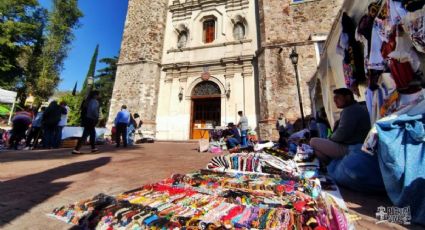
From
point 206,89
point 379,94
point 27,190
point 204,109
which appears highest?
point 206,89

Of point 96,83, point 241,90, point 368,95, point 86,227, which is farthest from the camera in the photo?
point 96,83

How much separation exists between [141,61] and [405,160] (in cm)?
1311

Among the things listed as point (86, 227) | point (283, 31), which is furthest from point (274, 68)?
point (86, 227)

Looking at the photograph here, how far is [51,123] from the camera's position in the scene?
682 cm

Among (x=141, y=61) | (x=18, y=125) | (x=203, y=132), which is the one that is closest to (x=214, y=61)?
(x=203, y=132)

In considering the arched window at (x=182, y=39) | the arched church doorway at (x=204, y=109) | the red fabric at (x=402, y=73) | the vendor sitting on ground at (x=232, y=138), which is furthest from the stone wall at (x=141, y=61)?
the red fabric at (x=402, y=73)

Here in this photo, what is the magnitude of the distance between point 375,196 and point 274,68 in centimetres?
942

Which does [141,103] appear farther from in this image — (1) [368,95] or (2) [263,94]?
(1) [368,95]

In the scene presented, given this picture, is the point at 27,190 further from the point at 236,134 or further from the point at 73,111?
the point at 73,111

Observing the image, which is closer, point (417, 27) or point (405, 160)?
point (405, 160)

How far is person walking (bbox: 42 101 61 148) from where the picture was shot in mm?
6773

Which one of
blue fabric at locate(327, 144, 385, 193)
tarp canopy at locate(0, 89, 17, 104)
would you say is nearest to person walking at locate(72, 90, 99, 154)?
blue fabric at locate(327, 144, 385, 193)

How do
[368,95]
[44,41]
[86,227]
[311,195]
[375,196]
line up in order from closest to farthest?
[86,227] → [311,195] → [375,196] → [368,95] → [44,41]

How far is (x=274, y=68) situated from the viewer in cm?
1084
